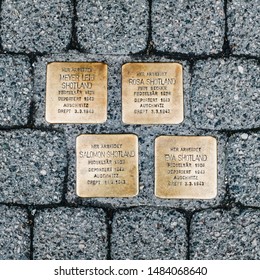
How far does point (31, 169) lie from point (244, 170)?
1.94ft

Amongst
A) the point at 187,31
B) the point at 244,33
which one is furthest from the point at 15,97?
the point at 244,33

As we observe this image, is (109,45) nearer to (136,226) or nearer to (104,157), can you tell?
(104,157)

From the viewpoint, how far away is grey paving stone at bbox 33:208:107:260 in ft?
4.22

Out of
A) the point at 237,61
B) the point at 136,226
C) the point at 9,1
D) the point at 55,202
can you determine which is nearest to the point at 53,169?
the point at 55,202

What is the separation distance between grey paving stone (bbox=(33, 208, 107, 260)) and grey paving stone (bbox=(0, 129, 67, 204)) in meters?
0.05

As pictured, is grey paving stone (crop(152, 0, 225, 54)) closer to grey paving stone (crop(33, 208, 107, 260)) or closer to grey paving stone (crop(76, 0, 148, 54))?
grey paving stone (crop(76, 0, 148, 54))

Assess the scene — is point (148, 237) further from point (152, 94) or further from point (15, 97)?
point (15, 97)

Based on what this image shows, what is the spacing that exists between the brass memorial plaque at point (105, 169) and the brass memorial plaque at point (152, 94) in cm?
9

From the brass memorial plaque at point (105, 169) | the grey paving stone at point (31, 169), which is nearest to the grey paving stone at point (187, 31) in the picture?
the brass memorial plaque at point (105, 169)
